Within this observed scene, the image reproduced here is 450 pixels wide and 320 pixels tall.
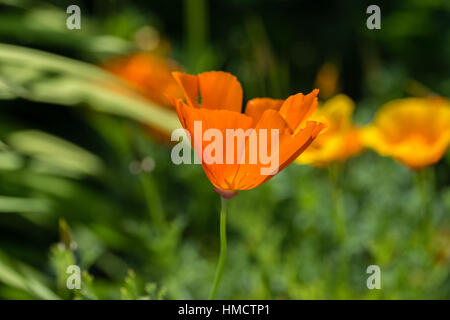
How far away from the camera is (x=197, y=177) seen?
973 mm

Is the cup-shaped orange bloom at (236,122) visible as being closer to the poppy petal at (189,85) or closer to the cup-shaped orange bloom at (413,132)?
the poppy petal at (189,85)

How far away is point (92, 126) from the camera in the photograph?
3.75 ft

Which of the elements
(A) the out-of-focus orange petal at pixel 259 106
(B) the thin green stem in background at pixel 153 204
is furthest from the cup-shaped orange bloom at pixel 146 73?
(A) the out-of-focus orange petal at pixel 259 106

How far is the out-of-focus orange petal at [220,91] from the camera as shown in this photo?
1.36ft

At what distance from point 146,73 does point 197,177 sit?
0.20m

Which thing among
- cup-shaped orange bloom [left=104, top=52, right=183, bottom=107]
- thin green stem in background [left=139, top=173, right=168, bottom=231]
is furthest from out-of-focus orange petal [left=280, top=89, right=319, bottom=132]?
cup-shaped orange bloom [left=104, top=52, right=183, bottom=107]

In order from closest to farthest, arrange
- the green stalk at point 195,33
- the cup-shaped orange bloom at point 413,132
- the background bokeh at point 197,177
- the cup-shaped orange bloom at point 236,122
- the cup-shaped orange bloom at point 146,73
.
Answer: the cup-shaped orange bloom at point 236,122 → the cup-shaped orange bloom at point 413,132 → the background bokeh at point 197,177 → the cup-shaped orange bloom at point 146,73 → the green stalk at point 195,33

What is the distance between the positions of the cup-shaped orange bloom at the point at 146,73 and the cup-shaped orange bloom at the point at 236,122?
0.57 metres

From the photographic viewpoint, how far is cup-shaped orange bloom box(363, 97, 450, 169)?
60 centimetres

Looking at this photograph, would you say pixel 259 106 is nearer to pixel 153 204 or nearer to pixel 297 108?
pixel 297 108

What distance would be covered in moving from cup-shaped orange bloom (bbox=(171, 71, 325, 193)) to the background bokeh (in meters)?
0.13

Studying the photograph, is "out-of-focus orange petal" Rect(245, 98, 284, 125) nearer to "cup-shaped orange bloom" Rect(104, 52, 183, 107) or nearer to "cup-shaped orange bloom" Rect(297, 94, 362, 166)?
"cup-shaped orange bloom" Rect(297, 94, 362, 166)

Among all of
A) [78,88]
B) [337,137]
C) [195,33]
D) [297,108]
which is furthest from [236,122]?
[195,33]

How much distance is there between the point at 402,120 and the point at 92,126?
2.12 feet
